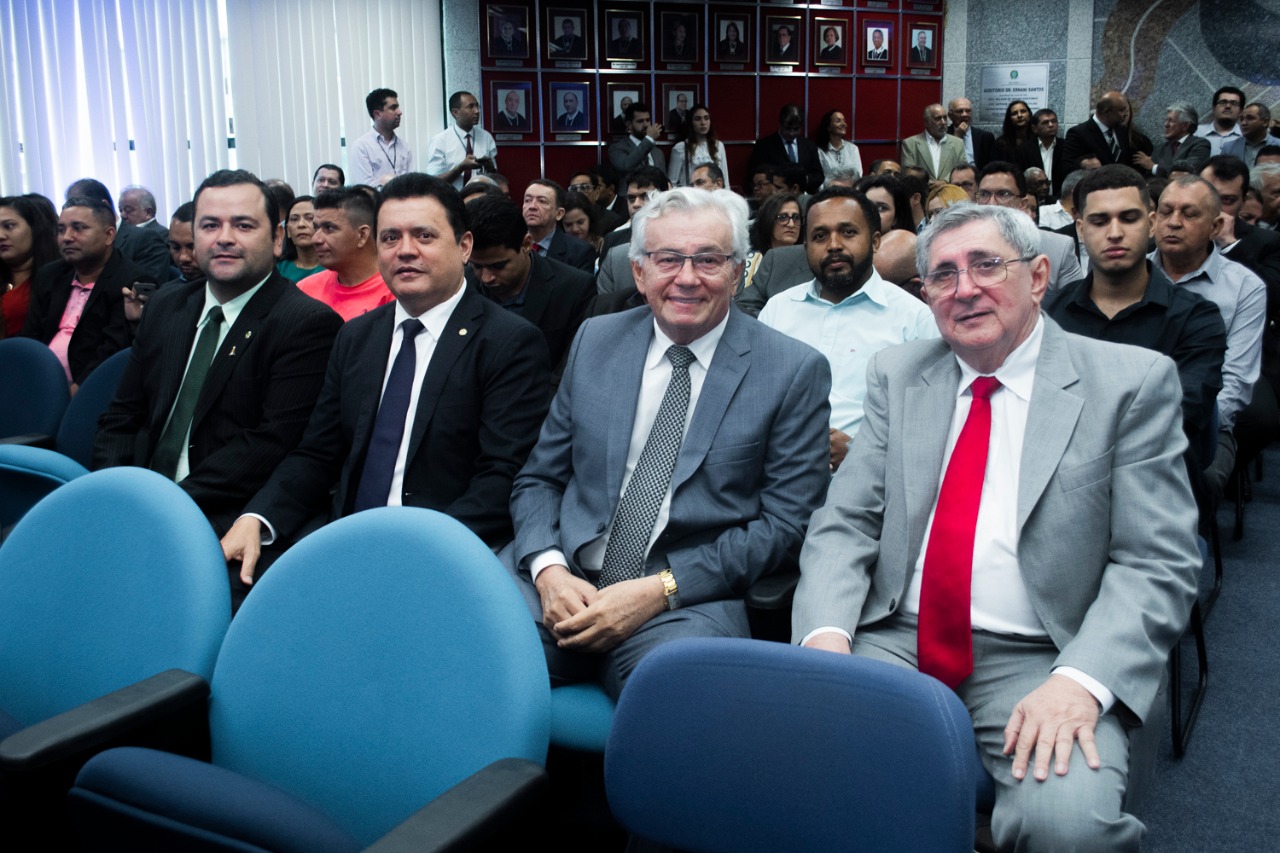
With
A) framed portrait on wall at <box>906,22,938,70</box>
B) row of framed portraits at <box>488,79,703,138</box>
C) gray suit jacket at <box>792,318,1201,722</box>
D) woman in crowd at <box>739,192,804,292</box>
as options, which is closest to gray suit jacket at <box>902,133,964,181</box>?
framed portrait on wall at <box>906,22,938,70</box>

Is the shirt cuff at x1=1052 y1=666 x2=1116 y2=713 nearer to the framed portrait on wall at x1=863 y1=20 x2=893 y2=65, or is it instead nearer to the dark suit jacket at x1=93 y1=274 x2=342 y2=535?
the dark suit jacket at x1=93 y1=274 x2=342 y2=535

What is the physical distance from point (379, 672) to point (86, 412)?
2327 mm

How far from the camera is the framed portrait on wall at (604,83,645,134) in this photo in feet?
33.2

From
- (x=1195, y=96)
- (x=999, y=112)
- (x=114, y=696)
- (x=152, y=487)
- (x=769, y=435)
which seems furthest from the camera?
(x=999, y=112)

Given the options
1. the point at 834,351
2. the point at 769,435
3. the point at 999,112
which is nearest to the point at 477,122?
the point at 999,112

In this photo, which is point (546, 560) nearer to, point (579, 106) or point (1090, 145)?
point (1090, 145)

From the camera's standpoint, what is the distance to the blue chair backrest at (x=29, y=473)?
7.71 feet

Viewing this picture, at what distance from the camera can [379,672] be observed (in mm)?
1365

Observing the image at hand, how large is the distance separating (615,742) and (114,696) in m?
0.69

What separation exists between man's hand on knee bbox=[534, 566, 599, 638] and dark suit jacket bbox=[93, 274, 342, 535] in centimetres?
96

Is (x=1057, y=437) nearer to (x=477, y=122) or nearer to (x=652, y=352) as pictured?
(x=652, y=352)

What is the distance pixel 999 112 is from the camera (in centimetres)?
1142

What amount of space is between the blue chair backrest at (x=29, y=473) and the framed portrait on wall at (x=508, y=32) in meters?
7.87

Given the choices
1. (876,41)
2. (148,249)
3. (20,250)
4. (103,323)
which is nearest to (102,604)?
(103,323)
